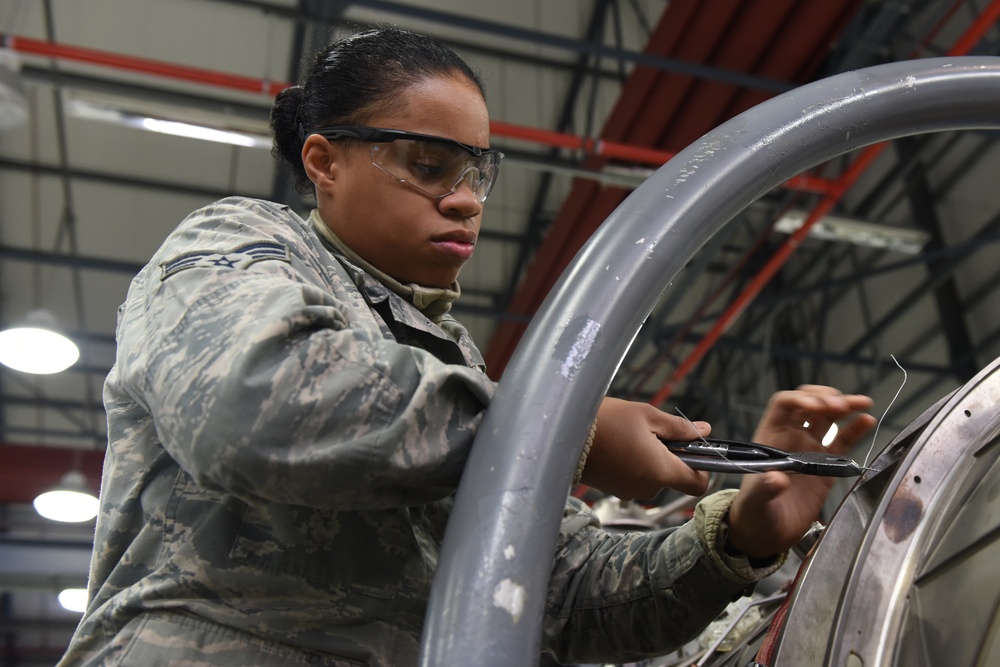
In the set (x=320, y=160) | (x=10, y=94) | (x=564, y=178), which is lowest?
(x=320, y=160)

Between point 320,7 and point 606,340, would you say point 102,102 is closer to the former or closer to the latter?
point 320,7

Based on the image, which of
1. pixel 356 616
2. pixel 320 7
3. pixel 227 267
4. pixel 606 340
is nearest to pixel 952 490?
pixel 606 340

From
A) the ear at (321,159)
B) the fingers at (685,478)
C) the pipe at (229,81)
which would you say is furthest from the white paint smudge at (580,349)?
the pipe at (229,81)

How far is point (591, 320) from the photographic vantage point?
753 mm

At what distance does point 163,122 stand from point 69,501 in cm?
384

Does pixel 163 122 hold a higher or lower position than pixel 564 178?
lower

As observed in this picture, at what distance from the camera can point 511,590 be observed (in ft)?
2.16

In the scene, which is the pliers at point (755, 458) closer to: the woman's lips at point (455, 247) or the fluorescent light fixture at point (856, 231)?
the woman's lips at point (455, 247)

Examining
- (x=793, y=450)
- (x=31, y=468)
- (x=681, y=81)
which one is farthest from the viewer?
(x=31, y=468)

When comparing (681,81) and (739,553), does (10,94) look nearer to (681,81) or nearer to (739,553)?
(681,81)

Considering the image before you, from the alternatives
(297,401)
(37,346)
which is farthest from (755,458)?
(37,346)

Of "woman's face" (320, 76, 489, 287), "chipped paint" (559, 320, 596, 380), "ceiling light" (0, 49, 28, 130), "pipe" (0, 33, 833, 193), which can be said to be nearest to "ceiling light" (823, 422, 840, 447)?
"chipped paint" (559, 320, 596, 380)

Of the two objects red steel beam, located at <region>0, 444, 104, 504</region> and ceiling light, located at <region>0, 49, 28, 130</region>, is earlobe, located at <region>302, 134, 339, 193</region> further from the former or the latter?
red steel beam, located at <region>0, 444, 104, 504</region>

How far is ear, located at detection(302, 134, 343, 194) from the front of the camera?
1.12 meters
